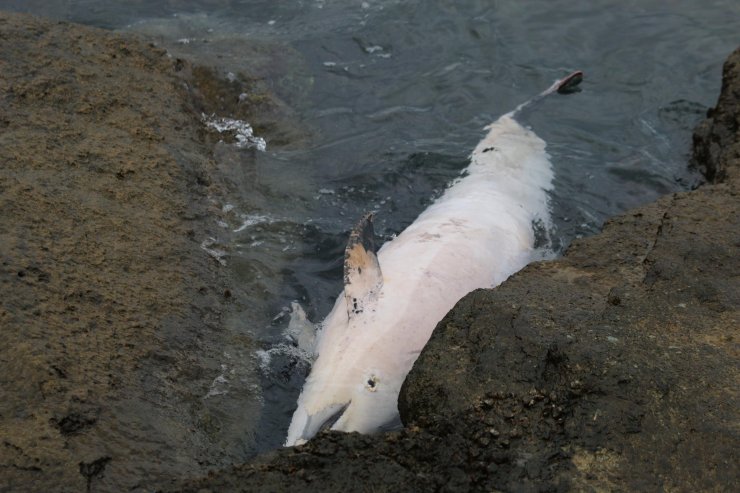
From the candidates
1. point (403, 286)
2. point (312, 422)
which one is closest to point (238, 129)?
point (403, 286)

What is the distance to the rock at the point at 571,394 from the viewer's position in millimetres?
3172

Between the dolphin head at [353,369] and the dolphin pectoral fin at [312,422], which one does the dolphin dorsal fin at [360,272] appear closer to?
the dolphin head at [353,369]

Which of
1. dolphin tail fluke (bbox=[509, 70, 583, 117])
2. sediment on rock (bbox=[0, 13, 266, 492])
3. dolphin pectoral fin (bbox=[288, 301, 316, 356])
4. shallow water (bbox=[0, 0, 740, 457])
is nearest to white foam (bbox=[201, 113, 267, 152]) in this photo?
shallow water (bbox=[0, 0, 740, 457])

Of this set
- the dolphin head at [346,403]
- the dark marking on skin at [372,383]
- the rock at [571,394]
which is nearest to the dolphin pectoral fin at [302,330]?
the dolphin head at [346,403]

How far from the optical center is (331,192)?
7.12 meters

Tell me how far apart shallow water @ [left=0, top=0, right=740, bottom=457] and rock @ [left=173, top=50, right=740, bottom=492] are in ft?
4.83

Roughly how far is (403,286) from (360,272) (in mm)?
279

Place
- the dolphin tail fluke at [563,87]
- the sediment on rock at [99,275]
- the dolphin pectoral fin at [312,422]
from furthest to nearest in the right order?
the dolphin tail fluke at [563,87], the dolphin pectoral fin at [312,422], the sediment on rock at [99,275]

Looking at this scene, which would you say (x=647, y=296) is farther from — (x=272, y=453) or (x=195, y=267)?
(x=195, y=267)

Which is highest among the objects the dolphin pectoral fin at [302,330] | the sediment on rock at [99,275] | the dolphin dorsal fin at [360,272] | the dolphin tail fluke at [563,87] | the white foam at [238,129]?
the sediment on rock at [99,275]

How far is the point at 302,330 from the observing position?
5.28 meters

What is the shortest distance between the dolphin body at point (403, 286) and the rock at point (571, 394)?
614mm

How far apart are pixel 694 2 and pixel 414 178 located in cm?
508

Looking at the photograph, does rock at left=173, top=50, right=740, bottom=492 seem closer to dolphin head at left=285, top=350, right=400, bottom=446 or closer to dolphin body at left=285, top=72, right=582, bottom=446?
dolphin head at left=285, top=350, right=400, bottom=446
